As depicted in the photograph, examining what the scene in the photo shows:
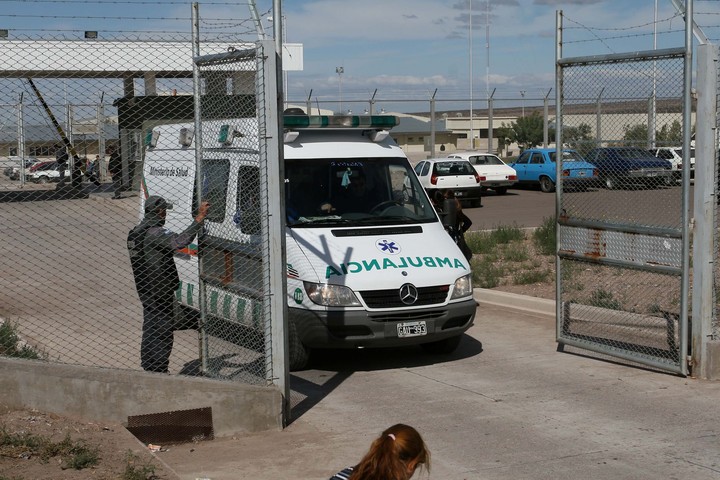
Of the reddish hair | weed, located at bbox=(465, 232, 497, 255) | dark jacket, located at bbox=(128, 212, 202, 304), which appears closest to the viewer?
the reddish hair

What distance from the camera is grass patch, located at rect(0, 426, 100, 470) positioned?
623 cm

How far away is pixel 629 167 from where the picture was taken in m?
10.1

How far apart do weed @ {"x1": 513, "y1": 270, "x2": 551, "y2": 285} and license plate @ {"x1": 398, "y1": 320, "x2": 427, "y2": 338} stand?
488 centimetres

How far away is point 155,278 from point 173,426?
157 centimetres

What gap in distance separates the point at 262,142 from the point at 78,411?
245 centimetres

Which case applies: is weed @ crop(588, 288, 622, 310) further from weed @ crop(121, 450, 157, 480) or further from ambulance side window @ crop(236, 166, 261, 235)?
weed @ crop(121, 450, 157, 480)

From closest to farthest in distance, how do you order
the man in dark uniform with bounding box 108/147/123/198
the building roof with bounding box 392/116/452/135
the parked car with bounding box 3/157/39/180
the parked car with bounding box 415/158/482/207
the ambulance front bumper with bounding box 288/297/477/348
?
the parked car with bounding box 3/157/39/180, the ambulance front bumper with bounding box 288/297/477/348, the man in dark uniform with bounding box 108/147/123/198, the parked car with bounding box 415/158/482/207, the building roof with bounding box 392/116/452/135

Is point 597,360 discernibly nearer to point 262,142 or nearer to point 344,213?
point 344,213

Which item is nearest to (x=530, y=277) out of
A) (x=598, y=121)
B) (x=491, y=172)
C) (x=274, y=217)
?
(x=598, y=121)

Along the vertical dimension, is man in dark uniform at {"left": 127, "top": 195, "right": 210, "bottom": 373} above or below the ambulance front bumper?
above

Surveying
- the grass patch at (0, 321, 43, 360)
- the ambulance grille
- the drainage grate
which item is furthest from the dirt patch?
the ambulance grille

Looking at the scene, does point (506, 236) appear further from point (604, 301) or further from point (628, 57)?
point (628, 57)

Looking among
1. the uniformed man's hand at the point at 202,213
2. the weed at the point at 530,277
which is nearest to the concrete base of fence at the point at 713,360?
the uniformed man's hand at the point at 202,213

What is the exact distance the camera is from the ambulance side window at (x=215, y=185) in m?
9.09
